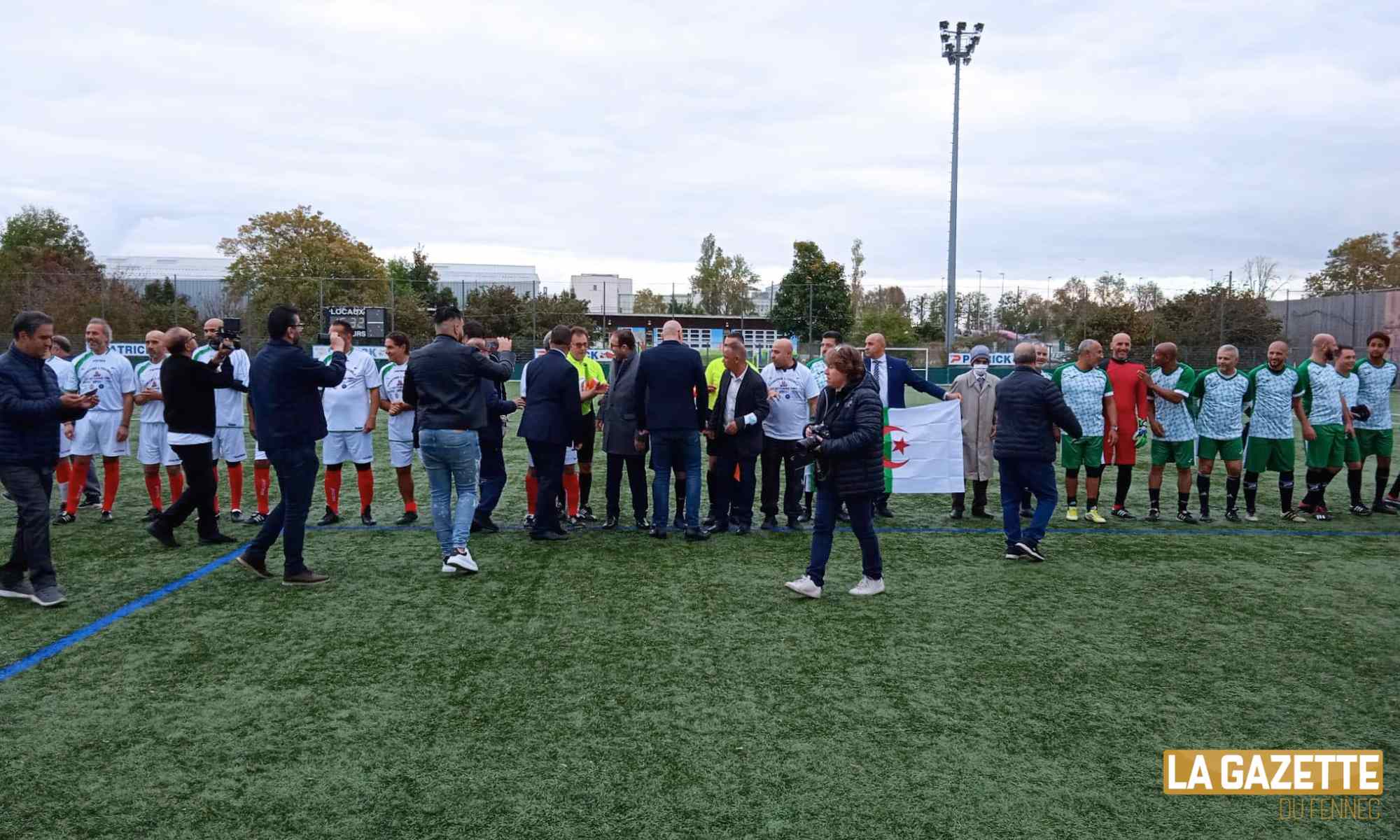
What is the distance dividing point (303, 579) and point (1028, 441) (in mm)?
5589

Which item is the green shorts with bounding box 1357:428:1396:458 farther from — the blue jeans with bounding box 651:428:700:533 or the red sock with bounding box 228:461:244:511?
the red sock with bounding box 228:461:244:511

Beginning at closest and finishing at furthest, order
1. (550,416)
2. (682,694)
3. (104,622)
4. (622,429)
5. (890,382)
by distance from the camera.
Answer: (682,694) < (104,622) < (550,416) < (622,429) < (890,382)

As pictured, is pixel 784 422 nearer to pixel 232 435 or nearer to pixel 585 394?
pixel 585 394

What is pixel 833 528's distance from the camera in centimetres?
588

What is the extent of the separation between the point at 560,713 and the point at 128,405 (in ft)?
22.8

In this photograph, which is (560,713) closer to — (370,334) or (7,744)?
(7,744)

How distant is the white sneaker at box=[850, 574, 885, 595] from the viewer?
591 cm

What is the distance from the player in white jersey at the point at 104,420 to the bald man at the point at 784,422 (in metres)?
6.27

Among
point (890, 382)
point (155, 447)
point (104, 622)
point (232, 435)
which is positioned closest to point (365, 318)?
point (155, 447)

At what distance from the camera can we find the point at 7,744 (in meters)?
3.68

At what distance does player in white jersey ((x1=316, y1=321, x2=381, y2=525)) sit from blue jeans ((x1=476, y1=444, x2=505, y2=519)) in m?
1.11

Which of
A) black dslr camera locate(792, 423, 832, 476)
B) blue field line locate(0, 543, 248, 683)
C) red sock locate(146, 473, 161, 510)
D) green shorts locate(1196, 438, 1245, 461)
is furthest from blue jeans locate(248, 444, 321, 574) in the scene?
green shorts locate(1196, 438, 1245, 461)

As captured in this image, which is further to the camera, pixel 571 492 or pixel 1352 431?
pixel 1352 431

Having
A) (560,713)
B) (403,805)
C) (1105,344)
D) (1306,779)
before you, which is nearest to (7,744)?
(403,805)
